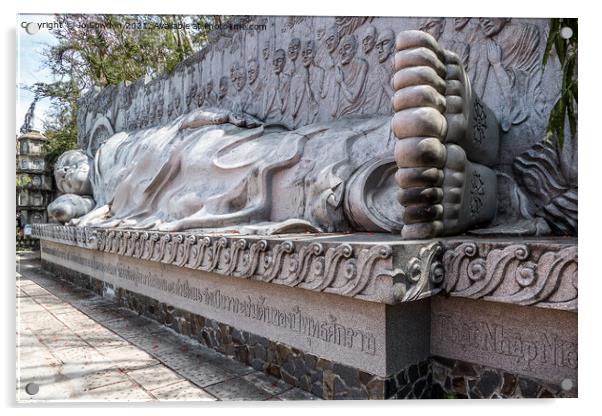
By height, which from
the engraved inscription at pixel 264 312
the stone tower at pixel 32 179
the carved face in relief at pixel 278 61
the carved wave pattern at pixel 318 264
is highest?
the carved face in relief at pixel 278 61

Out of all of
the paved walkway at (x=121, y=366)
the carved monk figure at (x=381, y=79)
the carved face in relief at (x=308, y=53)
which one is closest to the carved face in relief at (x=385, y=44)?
the carved monk figure at (x=381, y=79)

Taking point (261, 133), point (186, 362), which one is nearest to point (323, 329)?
point (186, 362)

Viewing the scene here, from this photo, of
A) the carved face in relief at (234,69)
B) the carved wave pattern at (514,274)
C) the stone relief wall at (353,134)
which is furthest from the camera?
the carved face in relief at (234,69)

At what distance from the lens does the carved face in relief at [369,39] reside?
3.02 metres

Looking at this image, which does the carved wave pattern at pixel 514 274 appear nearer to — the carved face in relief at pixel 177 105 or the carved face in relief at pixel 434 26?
the carved face in relief at pixel 434 26

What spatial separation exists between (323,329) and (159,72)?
3078 mm

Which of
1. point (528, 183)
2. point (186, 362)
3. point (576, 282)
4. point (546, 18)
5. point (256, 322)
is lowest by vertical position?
point (186, 362)

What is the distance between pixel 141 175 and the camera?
413cm

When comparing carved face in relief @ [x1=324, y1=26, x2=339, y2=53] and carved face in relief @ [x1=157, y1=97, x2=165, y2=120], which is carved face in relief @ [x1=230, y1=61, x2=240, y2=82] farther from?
carved face in relief @ [x1=157, y1=97, x2=165, y2=120]

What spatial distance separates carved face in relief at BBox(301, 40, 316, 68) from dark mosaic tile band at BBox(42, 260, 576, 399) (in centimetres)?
217

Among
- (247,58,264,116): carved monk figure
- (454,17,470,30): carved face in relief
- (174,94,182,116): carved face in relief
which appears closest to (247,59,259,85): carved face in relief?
Result: (247,58,264,116): carved monk figure

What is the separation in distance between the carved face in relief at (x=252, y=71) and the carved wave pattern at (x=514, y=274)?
9.32ft

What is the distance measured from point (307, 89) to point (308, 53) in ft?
0.90

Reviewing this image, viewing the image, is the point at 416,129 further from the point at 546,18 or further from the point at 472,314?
the point at 546,18
